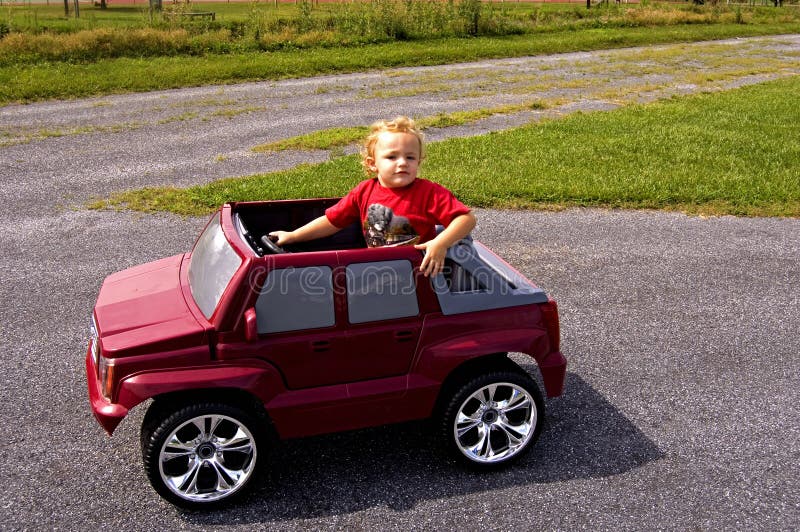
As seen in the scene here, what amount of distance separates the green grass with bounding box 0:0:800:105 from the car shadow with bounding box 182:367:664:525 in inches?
569

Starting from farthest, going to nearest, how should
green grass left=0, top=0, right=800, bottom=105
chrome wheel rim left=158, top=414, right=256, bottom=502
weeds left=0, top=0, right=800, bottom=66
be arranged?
weeds left=0, top=0, right=800, bottom=66 → green grass left=0, top=0, right=800, bottom=105 → chrome wheel rim left=158, top=414, right=256, bottom=502

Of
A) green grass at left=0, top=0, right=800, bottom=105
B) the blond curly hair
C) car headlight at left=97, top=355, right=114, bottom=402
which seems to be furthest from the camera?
green grass at left=0, top=0, right=800, bottom=105

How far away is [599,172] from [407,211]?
23.8ft

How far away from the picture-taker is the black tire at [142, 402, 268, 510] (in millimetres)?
4031

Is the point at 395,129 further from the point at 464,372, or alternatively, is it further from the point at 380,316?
the point at 464,372

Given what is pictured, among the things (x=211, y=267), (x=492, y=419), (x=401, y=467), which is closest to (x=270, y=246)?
(x=211, y=267)

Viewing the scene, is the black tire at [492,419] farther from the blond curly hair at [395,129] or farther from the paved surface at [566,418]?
the blond curly hair at [395,129]

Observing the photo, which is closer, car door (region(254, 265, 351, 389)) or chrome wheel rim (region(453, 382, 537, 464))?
car door (region(254, 265, 351, 389))

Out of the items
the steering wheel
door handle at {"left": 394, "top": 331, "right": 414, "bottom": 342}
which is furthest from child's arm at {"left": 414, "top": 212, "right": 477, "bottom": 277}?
the steering wheel

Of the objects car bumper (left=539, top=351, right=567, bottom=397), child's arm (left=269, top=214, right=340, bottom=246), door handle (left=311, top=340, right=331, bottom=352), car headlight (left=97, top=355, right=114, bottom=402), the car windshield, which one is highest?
child's arm (left=269, top=214, right=340, bottom=246)

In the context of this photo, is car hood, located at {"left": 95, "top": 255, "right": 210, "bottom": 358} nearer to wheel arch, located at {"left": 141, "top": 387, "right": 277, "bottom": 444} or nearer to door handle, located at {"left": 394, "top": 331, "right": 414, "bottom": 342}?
wheel arch, located at {"left": 141, "top": 387, "right": 277, "bottom": 444}

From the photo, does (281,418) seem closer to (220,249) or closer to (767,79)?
(220,249)

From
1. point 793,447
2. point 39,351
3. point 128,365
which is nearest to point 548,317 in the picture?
point 793,447

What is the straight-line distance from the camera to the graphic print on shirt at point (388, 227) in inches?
184
